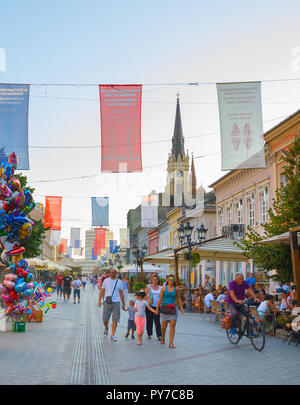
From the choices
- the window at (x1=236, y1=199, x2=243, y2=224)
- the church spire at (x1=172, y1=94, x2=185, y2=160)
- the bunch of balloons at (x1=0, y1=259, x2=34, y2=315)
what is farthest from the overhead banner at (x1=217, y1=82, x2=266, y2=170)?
the church spire at (x1=172, y1=94, x2=185, y2=160)

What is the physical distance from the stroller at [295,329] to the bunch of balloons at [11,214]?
752cm

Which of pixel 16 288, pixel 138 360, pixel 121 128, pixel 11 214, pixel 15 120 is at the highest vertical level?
pixel 15 120

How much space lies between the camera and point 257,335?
1138cm

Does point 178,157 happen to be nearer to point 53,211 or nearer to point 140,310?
point 53,211

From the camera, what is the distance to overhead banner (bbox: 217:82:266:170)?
50.5 ft

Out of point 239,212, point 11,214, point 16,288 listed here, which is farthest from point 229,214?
point 16,288

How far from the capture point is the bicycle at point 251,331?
11.3 metres

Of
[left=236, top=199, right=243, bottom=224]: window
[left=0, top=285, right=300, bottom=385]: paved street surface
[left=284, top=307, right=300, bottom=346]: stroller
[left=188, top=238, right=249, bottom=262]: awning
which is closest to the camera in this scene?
[left=0, top=285, right=300, bottom=385]: paved street surface

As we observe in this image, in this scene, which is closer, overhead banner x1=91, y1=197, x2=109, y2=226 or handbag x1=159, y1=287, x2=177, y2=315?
handbag x1=159, y1=287, x2=177, y2=315

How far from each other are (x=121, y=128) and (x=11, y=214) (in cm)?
410

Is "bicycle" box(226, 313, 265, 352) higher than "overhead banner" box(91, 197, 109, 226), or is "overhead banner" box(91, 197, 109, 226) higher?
"overhead banner" box(91, 197, 109, 226)

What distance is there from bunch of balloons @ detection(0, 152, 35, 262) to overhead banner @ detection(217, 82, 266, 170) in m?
6.02

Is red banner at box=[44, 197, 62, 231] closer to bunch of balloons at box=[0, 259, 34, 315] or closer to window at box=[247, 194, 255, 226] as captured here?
window at box=[247, 194, 255, 226]

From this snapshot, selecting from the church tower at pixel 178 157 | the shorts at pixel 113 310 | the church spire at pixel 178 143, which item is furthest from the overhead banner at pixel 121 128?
the church spire at pixel 178 143
